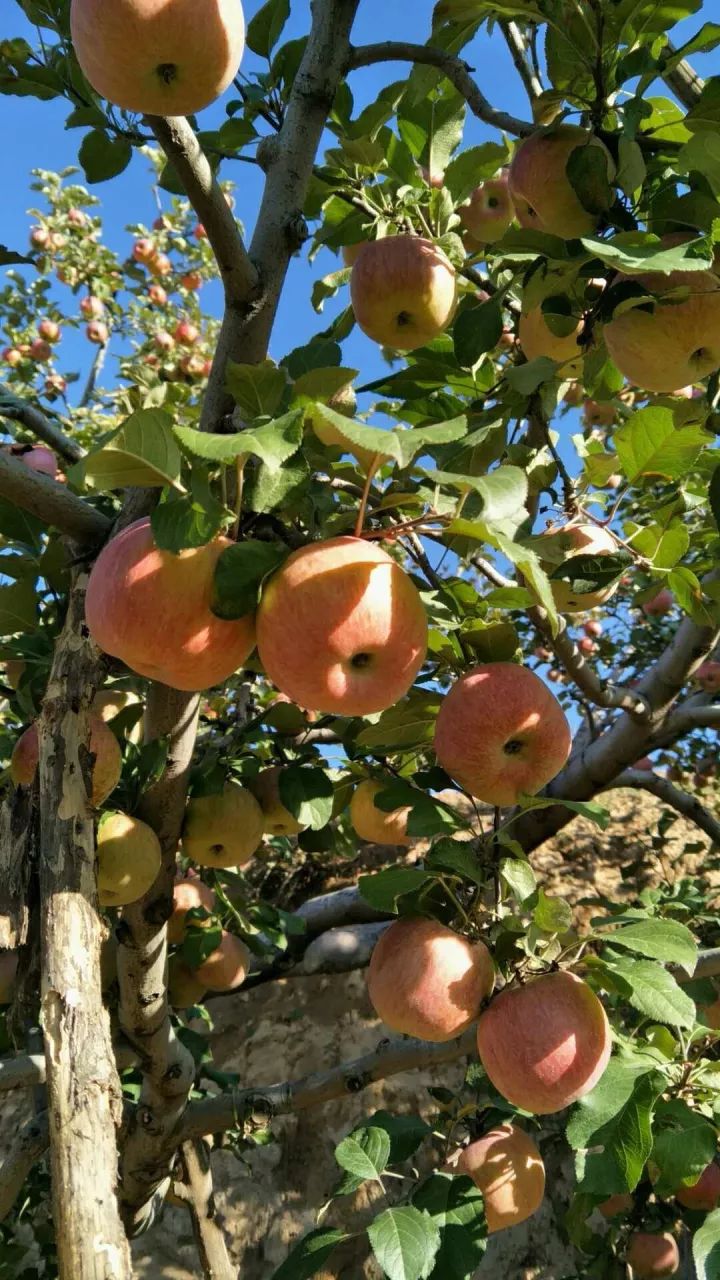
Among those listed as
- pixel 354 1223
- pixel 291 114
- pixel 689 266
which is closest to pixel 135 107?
pixel 291 114

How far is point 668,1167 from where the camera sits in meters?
1.42

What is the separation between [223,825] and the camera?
191cm

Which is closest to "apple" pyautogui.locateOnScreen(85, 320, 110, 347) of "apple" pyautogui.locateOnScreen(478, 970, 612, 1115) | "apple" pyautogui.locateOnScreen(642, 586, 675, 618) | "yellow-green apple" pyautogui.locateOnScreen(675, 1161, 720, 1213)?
"apple" pyautogui.locateOnScreen(642, 586, 675, 618)

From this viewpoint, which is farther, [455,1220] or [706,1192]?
[706,1192]

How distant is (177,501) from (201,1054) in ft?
7.20

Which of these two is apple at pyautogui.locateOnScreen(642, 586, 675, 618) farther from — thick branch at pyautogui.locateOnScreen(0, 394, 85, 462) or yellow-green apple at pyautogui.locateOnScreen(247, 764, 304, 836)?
thick branch at pyautogui.locateOnScreen(0, 394, 85, 462)

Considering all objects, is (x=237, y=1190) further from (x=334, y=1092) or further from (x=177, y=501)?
(x=177, y=501)

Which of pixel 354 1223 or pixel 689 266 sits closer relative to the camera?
pixel 689 266

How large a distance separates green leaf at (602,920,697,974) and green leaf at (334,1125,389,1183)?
2.16 feet

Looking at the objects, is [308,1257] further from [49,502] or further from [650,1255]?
[49,502]

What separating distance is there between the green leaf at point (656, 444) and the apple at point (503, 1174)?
4.59 feet

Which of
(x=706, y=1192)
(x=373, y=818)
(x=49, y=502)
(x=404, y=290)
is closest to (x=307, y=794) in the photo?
(x=373, y=818)

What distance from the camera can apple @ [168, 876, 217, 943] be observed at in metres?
2.31

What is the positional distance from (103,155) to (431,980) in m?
1.74
